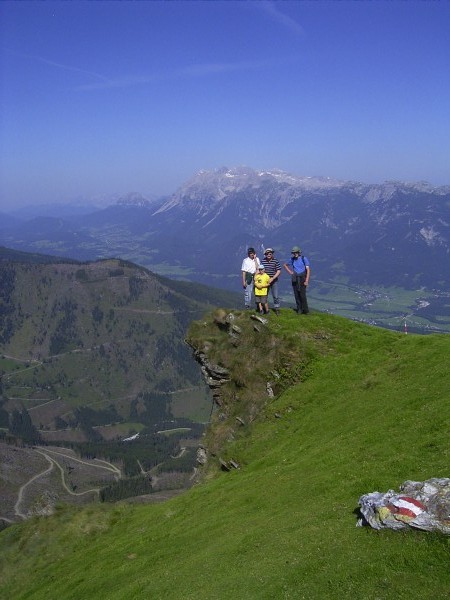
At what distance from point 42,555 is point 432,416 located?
111 ft

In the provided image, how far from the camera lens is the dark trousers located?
4038 cm

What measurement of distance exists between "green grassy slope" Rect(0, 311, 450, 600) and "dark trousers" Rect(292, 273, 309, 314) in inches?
54.4

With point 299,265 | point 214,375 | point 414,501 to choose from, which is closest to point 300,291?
point 299,265

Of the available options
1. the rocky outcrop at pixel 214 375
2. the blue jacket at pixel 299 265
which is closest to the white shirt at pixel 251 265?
the blue jacket at pixel 299 265

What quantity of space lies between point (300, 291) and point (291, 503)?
21.4m

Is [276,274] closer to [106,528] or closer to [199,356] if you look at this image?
[199,356]

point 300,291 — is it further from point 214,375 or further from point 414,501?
point 414,501

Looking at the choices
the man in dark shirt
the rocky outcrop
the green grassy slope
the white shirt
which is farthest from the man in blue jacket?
the rocky outcrop

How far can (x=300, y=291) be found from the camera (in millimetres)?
41375

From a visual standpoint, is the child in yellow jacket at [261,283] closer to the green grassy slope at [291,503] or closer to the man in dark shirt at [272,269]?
the man in dark shirt at [272,269]

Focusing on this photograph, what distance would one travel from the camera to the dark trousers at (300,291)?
40375 millimetres

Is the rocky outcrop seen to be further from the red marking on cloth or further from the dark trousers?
the red marking on cloth

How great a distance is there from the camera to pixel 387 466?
Answer: 68.5 ft

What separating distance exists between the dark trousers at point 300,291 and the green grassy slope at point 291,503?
1.38m
